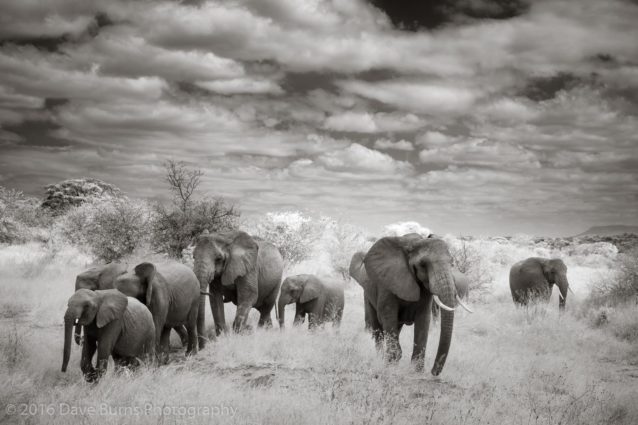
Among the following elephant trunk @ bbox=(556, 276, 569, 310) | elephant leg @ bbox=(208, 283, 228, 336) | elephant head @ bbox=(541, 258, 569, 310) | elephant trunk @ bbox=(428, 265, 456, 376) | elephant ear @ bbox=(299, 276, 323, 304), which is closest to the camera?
elephant trunk @ bbox=(428, 265, 456, 376)

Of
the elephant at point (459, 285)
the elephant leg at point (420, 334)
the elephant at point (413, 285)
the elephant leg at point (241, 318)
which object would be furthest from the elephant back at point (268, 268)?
the elephant leg at point (420, 334)

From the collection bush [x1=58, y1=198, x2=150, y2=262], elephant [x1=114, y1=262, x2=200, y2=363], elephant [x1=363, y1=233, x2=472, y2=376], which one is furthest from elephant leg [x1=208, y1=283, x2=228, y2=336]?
bush [x1=58, y1=198, x2=150, y2=262]

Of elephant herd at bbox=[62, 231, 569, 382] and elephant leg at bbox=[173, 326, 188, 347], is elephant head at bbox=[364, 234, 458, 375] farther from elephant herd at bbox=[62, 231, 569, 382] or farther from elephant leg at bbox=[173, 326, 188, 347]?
elephant leg at bbox=[173, 326, 188, 347]

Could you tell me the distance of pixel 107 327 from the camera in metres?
8.02

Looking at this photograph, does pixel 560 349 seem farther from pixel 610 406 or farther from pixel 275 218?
pixel 275 218

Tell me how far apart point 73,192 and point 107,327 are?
139 feet

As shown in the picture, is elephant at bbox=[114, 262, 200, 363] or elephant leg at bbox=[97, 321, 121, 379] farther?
elephant at bbox=[114, 262, 200, 363]

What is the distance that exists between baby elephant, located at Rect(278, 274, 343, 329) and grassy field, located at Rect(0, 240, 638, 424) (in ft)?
3.28

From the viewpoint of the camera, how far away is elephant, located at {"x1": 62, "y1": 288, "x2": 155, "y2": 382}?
7652 mm

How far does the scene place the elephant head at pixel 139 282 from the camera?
945 centimetres

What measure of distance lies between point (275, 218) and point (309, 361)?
22356 mm

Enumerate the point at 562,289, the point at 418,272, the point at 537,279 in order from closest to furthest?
the point at 418,272, the point at 562,289, the point at 537,279

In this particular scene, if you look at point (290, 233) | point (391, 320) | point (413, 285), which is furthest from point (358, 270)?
point (290, 233)

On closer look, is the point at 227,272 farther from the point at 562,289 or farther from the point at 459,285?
the point at 562,289
